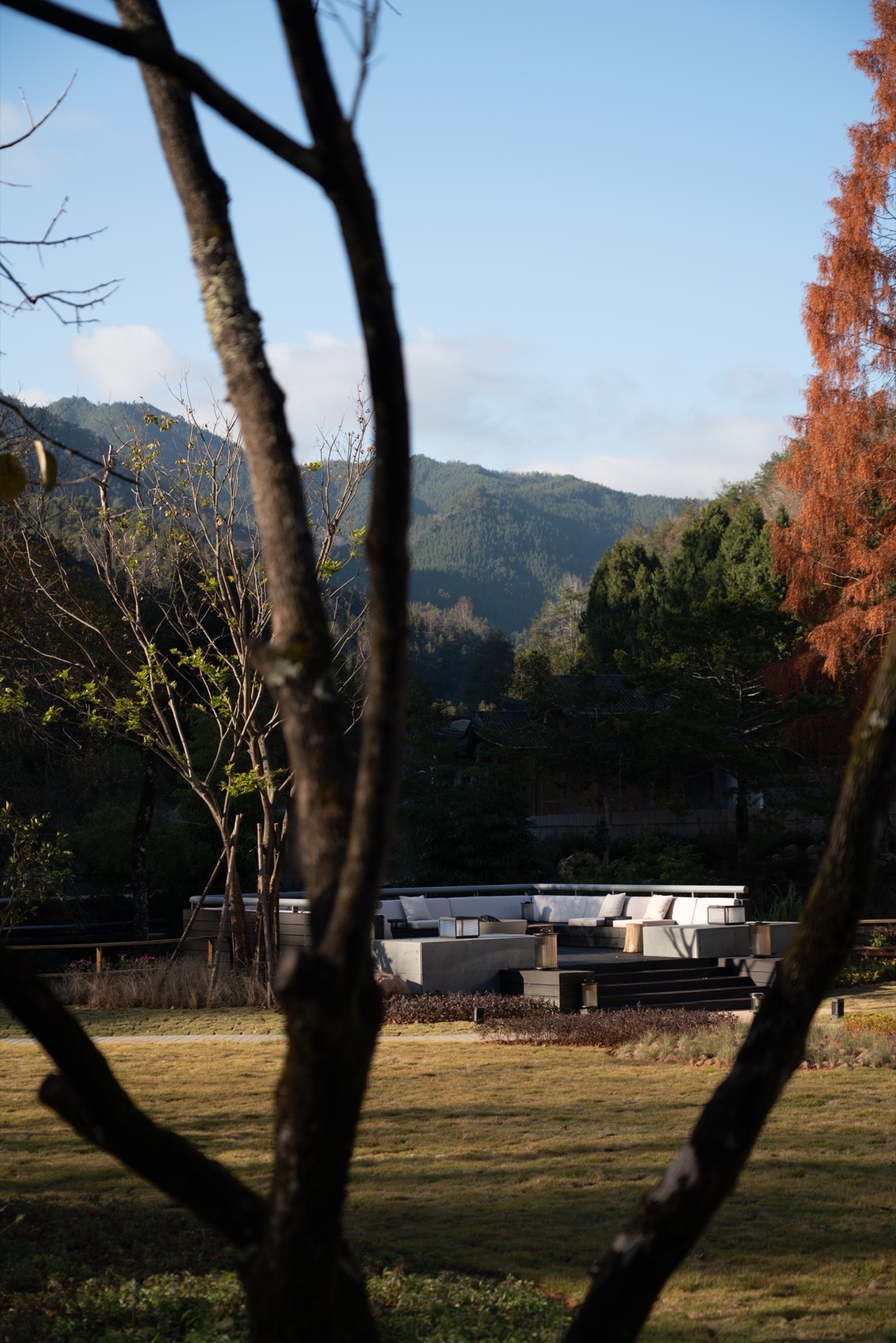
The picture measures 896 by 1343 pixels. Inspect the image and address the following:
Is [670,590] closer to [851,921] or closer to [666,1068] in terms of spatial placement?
[666,1068]

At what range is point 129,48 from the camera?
2.01 meters

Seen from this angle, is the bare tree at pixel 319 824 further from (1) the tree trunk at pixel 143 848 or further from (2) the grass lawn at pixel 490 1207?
(1) the tree trunk at pixel 143 848

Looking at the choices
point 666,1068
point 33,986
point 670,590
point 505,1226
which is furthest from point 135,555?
point 670,590

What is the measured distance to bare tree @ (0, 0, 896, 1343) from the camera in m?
2.01

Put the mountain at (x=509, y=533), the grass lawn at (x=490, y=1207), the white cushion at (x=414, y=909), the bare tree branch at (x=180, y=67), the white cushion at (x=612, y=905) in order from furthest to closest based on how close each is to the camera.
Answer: the mountain at (x=509, y=533), the white cushion at (x=414, y=909), the white cushion at (x=612, y=905), the grass lawn at (x=490, y=1207), the bare tree branch at (x=180, y=67)

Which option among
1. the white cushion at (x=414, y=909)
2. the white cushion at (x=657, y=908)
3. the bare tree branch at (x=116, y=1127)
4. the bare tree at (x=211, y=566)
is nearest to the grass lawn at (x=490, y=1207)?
the bare tree branch at (x=116, y=1127)

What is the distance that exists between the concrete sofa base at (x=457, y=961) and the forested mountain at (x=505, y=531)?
79.7m

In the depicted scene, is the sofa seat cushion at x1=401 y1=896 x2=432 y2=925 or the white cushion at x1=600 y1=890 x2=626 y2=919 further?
the sofa seat cushion at x1=401 y1=896 x2=432 y2=925

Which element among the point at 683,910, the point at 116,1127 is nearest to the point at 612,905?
the point at 683,910

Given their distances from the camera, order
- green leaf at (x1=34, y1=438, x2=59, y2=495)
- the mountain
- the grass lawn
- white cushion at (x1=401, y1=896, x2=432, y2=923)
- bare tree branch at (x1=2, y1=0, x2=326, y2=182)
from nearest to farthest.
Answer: bare tree branch at (x1=2, y1=0, x2=326, y2=182)
green leaf at (x1=34, y1=438, x2=59, y2=495)
the grass lawn
white cushion at (x1=401, y1=896, x2=432, y2=923)
the mountain

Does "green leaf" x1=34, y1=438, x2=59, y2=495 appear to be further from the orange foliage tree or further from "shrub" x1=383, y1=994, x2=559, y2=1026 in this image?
the orange foliage tree

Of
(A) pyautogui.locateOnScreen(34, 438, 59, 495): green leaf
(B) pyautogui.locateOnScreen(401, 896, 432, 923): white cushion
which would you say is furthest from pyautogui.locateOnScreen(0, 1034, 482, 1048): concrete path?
(A) pyautogui.locateOnScreen(34, 438, 59, 495): green leaf

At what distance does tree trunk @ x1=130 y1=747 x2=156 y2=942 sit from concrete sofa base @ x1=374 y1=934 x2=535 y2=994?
7561mm

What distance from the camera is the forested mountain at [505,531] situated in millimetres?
107312
